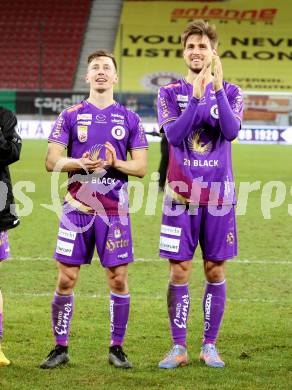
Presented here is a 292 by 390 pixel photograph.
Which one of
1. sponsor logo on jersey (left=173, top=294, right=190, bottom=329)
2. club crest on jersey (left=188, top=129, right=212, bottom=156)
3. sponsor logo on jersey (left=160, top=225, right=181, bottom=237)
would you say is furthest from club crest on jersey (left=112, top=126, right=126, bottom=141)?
sponsor logo on jersey (left=173, top=294, right=190, bottom=329)

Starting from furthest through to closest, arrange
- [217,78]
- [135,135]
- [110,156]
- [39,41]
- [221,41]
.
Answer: [221,41]
[39,41]
[135,135]
[110,156]
[217,78]

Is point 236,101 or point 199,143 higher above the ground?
point 236,101

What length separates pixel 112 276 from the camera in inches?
241

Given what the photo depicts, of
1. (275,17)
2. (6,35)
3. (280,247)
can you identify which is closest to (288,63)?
(275,17)

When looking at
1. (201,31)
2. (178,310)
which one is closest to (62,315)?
(178,310)

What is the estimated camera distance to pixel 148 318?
774 centimetres

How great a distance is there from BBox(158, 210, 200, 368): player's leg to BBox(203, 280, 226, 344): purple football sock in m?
0.16

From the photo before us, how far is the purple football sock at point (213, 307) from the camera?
6.27 meters

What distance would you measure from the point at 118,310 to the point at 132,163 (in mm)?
1013

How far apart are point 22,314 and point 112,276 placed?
6.39 feet

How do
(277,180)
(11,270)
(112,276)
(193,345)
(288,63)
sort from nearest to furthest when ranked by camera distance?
(112,276), (193,345), (11,270), (277,180), (288,63)

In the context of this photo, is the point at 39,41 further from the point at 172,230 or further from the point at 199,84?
the point at 199,84

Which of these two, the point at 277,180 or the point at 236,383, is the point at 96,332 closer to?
the point at 236,383

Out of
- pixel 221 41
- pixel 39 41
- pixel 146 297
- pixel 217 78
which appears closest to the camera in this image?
pixel 217 78
